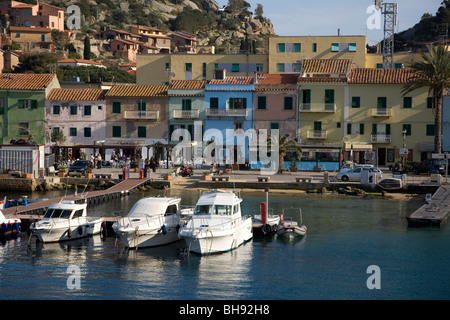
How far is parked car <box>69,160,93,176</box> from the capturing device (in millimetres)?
67062

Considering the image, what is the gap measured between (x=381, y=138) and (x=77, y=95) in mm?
31678

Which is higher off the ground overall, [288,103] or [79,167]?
[288,103]

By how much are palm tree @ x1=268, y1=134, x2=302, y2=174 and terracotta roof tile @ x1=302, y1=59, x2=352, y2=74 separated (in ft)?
34.1

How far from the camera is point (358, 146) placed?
7144 centimetres

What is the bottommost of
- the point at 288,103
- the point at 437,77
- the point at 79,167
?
the point at 79,167

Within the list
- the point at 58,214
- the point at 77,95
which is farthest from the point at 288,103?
the point at 58,214

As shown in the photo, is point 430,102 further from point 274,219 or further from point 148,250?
point 148,250

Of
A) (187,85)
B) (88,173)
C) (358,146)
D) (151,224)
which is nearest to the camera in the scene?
(151,224)

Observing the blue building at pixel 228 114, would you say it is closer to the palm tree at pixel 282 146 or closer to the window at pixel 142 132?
the palm tree at pixel 282 146

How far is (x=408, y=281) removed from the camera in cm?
3412

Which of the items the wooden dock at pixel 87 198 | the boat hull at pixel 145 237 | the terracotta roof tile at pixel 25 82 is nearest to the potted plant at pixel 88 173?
the wooden dock at pixel 87 198

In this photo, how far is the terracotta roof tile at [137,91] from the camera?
7562 cm

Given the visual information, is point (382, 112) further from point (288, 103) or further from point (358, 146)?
point (288, 103)

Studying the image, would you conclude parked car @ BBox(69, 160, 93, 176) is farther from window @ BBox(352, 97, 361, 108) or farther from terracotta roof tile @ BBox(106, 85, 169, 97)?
window @ BBox(352, 97, 361, 108)
